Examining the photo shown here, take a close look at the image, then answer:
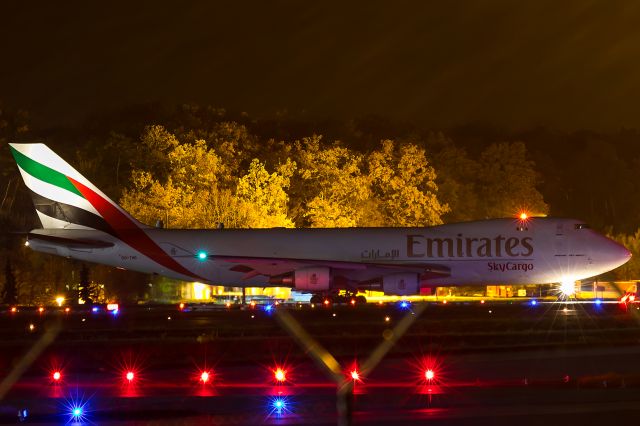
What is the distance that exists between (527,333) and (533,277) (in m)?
19.4

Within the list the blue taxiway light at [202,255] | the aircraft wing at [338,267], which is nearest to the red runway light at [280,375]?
the aircraft wing at [338,267]

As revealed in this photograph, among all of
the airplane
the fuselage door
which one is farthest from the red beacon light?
the fuselage door

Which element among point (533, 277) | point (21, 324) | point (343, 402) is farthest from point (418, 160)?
point (343, 402)

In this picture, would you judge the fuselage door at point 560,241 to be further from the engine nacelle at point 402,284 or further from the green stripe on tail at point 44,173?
the green stripe on tail at point 44,173

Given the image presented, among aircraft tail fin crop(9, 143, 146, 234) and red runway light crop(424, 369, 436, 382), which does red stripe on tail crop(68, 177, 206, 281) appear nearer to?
aircraft tail fin crop(9, 143, 146, 234)

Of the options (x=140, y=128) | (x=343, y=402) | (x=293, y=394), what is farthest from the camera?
(x=140, y=128)

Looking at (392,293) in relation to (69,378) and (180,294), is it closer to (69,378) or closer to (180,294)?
(180,294)

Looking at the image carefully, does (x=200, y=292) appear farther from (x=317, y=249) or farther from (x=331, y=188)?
(x=317, y=249)

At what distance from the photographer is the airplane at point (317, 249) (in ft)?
163

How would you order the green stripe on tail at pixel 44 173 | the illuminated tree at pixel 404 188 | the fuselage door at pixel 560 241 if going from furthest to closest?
the illuminated tree at pixel 404 188, the green stripe on tail at pixel 44 173, the fuselage door at pixel 560 241

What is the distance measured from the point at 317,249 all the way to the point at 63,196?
42.8 feet

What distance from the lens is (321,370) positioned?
23.2 meters

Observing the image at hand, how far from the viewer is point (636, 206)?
143250mm

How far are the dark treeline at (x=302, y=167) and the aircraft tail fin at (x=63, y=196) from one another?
514 cm
